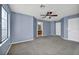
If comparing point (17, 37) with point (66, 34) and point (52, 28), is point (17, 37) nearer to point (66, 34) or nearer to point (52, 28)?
point (66, 34)

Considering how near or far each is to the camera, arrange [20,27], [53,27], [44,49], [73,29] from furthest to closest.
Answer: [53,27], [73,29], [20,27], [44,49]

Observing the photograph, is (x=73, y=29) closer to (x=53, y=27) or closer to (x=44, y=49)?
(x=44, y=49)

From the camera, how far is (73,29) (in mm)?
6484

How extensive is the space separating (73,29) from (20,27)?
3.72m

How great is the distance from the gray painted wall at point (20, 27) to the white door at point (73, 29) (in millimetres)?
2931

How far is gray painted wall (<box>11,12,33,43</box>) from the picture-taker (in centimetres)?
543

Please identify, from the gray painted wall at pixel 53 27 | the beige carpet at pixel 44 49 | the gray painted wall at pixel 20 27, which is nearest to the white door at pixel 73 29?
the beige carpet at pixel 44 49

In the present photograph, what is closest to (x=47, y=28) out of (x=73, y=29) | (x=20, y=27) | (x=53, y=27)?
(x=53, y=27)

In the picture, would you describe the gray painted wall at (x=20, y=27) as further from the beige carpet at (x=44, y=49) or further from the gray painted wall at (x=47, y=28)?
the gray painted wall at (x=47, y=28)

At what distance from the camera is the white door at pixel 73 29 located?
6145 mm

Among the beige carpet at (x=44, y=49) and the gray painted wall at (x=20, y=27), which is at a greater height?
the gray painted wall at (x=20, y=27)
